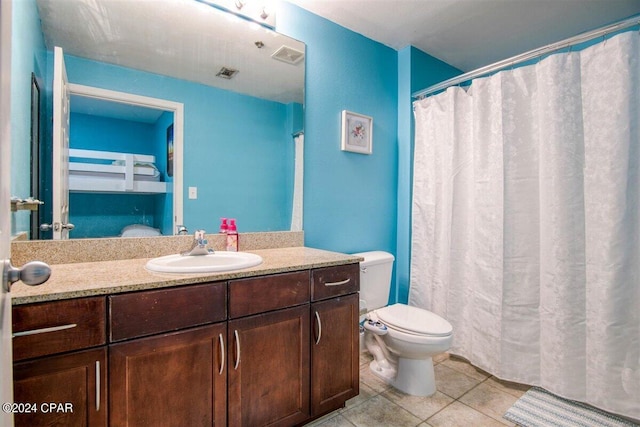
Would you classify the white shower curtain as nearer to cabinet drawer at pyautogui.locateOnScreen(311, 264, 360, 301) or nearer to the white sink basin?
cabinet drawer at pyautogui.locateOnScreen(311, 264, 360, 301)

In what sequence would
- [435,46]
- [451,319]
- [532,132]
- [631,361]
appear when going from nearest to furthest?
[631,361] → [532,132] → [451,319] → [435,46]

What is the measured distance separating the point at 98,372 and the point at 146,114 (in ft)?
3.55

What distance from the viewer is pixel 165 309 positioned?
41.9 inches

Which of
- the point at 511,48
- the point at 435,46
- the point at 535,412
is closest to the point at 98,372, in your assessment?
the point at 535,412

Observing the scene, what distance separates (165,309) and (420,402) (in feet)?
4.64

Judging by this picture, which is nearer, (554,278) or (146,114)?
(146,114)

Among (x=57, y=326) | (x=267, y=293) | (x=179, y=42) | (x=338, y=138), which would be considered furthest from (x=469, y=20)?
(x=57, y=326)

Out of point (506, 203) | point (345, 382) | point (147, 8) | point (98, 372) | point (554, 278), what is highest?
point (147, 8)

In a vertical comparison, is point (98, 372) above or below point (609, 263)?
below

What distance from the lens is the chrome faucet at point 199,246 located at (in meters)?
1.50

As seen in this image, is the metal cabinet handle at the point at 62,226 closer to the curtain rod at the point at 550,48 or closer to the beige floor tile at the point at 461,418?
the beige floor tile at the point at 461,418

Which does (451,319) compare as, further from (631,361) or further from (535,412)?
(631,361)

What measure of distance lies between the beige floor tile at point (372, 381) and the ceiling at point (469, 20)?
226 centimetres

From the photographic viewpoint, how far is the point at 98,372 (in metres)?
0.96
